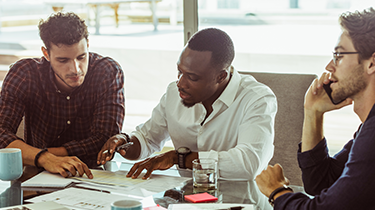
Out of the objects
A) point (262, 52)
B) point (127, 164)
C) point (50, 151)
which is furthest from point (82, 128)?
point (262, 52)

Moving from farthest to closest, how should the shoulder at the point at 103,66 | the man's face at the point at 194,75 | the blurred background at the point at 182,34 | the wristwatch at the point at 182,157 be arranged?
1. the blurred background at the point at 182,34
2. the shoulder at the point at 103,66
3. the man's face at the point at 194,75
4. the wristwatch at the point at 182,157

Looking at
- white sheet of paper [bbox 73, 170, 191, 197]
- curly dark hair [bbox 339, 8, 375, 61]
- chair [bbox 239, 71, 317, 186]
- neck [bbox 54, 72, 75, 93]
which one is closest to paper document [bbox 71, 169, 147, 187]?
white sheet of paper [bbox 73, 170, 191, 197]

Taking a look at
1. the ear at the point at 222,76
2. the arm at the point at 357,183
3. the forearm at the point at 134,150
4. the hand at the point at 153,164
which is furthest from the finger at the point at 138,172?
the arm at the point at 357,183

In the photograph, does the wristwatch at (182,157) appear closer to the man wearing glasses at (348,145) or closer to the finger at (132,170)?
the finger at (132,170)

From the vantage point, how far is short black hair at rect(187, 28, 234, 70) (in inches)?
67.2

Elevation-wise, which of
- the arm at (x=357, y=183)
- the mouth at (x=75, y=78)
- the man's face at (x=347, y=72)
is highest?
the man's face at (x=347, y=72)

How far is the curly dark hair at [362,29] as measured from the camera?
118 cm

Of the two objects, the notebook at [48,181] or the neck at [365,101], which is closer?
Answer: the neck at [365,101]

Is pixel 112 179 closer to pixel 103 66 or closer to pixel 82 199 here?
pixel 82 199

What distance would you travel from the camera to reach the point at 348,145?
1.42m

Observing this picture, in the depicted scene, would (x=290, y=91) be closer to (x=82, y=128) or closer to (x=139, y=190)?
(x=139, y=190)

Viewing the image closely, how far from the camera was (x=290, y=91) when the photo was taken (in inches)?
73.5

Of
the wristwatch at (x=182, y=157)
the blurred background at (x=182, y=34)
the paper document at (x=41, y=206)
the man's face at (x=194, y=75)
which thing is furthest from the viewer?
the blurred background at (x=182, y=34)

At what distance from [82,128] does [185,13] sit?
4.31ft
